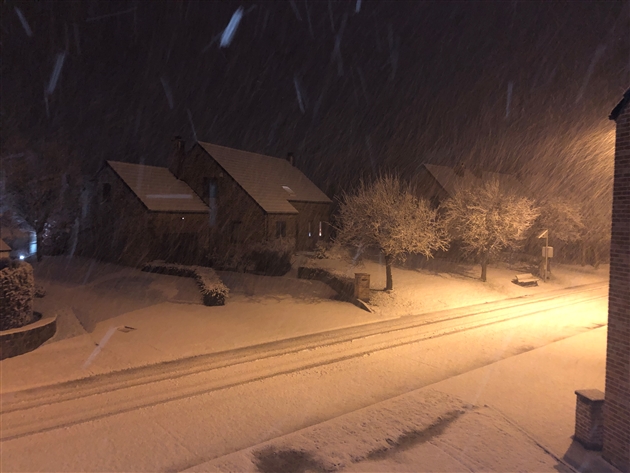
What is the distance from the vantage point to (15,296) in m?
11.3

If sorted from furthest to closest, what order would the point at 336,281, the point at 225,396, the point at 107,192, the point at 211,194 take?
the point at 211,194
the point at 107,192
the point at 336,281
the point at 225,396

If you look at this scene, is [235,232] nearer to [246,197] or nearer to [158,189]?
[246,197]

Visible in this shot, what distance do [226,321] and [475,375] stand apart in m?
8.31

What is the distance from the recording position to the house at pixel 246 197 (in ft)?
98.2

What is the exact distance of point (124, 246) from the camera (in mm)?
27547

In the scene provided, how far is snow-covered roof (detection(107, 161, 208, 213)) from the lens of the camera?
2830 cm

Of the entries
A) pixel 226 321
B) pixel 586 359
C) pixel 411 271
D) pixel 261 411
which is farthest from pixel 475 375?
pixel 411 271

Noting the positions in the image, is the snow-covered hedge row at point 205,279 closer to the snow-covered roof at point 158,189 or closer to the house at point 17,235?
the snow-covered roof at point 158,189

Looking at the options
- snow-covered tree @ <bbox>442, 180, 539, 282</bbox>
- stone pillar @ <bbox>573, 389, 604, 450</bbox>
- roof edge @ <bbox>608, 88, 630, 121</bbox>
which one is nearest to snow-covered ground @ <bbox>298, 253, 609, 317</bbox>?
snow-covered tree @ <bbox>442, 180, 539, 282</bbox>

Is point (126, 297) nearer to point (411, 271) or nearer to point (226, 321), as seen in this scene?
point (226, 321)

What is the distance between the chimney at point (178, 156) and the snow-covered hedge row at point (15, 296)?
22.7 metres

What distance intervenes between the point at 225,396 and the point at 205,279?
35.1 ft

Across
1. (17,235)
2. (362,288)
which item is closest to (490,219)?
(362,288)

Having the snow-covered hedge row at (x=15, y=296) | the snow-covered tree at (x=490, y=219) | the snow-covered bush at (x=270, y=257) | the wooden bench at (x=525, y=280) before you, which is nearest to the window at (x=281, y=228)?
the snow-covered bush at (x=270, y=257)
